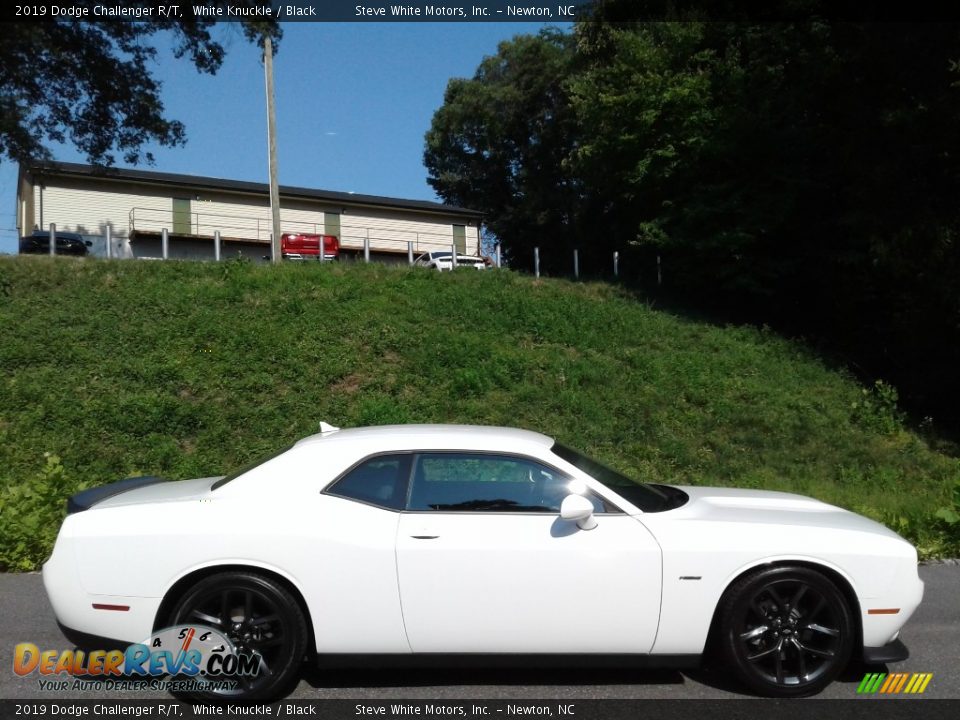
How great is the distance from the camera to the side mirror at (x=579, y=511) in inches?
159

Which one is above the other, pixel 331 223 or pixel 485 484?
pixel 331 223

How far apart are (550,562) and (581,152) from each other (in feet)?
66.1

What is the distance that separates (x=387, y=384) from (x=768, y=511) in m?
8.19

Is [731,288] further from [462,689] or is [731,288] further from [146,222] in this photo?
[146,222]

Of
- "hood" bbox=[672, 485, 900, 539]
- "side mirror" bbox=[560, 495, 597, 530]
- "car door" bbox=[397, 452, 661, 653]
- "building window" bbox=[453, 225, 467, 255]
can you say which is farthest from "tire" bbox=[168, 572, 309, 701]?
"building window" bbox=[453, 225, 467, 255]

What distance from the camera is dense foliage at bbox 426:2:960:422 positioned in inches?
553

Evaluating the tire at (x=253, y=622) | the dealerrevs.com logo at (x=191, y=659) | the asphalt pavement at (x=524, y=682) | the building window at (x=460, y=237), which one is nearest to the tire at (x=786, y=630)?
the asphalt pavement at (x=524, y=682)

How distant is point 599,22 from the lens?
2389 centimetres

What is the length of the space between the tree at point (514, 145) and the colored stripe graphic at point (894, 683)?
1456 inches

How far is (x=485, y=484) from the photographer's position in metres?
4.38

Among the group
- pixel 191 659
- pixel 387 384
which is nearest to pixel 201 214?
pixel 387 384

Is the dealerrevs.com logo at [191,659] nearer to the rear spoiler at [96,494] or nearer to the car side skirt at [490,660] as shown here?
the car side skirt at [490,660]

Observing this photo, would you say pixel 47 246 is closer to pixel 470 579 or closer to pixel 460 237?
pixel 460 237

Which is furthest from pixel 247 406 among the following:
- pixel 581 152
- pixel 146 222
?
pixel 146 222
